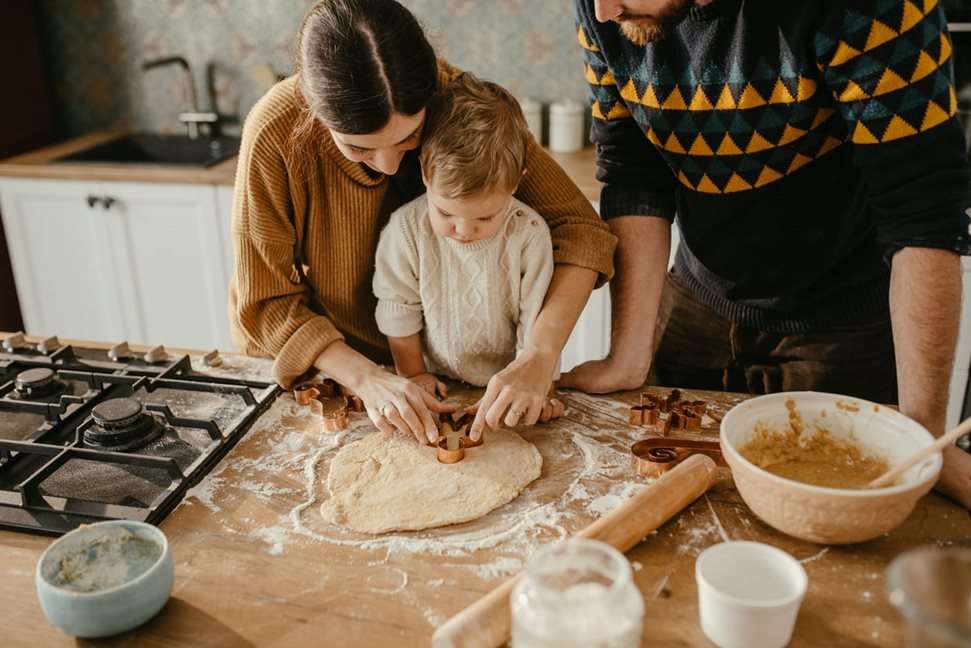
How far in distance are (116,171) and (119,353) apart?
4.59ft

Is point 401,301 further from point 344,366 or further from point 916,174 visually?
point 916,174

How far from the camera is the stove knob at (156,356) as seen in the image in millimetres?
1454

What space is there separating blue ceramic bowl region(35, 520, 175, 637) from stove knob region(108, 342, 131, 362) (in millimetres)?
605

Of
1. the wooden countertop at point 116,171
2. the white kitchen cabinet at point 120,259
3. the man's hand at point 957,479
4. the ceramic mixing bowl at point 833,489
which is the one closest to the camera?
the ceramic mixing bowl at point 833,489

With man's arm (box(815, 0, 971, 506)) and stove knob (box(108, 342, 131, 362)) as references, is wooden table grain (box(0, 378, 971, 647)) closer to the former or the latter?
man's arm (box(815, 0, 971, 506))

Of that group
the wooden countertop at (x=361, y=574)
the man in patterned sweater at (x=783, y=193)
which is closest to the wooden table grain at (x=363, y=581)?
the wooden countertop at (x=361, y=574)

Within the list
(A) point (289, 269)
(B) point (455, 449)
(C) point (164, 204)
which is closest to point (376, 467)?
(B) point (455, 449)

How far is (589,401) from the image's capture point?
1324 millimetres

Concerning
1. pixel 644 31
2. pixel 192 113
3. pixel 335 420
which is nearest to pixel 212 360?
pixel 335 420

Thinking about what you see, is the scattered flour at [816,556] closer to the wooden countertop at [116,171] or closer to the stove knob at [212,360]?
the stove knob at [212,360]

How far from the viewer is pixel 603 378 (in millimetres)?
1352

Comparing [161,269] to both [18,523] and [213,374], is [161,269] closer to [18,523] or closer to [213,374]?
[213,374]

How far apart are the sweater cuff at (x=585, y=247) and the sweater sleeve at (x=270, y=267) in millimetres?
401

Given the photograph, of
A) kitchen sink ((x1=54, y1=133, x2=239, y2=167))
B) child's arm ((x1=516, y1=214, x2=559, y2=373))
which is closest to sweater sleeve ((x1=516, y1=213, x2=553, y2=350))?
child's arm ((x1=516, y1=214, x2=559, y2=373))
